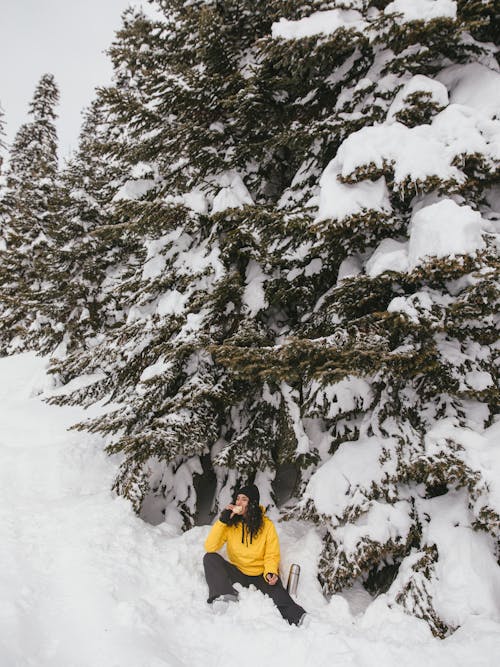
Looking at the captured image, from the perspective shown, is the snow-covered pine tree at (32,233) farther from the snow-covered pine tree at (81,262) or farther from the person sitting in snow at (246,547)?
the person sitting in snow at (246,547)

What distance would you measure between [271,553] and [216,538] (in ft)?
2.33

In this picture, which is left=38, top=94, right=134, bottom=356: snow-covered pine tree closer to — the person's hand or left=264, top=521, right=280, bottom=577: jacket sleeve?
the person's hand

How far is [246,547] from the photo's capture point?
198 inches

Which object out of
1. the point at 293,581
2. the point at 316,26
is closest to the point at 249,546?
the point at 293,581

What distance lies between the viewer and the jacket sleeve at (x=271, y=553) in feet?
15.8

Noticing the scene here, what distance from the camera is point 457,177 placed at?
4234mm

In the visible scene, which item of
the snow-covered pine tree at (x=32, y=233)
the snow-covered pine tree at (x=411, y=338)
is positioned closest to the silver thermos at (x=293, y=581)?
the snow-covered pine tree at (x=411, y=338)

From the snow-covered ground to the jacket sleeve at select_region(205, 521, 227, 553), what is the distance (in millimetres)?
315

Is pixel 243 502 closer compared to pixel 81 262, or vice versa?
pixel 243 502

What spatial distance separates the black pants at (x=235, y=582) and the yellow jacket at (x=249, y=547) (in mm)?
89

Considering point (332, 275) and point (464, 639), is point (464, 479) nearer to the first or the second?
point (464, 639)

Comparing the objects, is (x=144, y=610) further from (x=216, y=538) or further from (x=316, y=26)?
(x=316, y=26)

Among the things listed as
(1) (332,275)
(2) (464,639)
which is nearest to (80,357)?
(1) (332,275)

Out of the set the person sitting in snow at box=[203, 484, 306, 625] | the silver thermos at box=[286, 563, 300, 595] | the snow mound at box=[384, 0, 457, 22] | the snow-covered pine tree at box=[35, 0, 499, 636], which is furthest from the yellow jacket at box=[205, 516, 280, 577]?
the snow mound at box=[384, 0, 457, 22]
